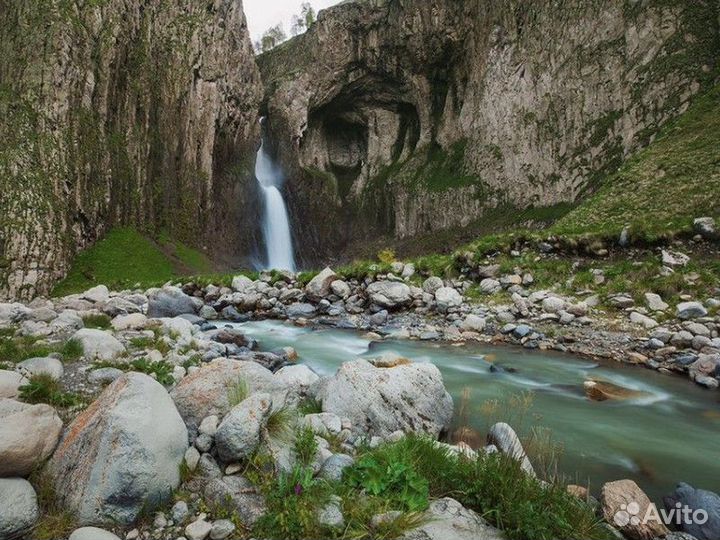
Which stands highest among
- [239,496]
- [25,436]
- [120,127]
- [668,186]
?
[120,127]

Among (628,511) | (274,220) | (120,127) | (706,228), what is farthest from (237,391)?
(274,220)

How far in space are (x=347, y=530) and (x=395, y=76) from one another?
62.5 m

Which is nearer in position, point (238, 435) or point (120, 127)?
point (238, 435)

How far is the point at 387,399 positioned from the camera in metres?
5.77

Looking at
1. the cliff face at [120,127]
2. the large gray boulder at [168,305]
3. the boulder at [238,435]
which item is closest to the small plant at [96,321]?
the large gray boulder at [168,305]

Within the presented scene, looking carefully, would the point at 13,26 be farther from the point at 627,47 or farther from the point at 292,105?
the point at 627,47

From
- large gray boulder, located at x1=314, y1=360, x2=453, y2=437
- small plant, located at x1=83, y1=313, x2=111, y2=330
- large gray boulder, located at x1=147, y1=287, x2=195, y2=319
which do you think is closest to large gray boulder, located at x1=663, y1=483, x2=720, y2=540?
large gray boulder, located at x1=314, y1=360, x2=453, y2=437

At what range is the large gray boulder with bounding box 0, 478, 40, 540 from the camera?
123 inches

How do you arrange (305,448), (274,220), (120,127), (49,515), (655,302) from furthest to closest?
1. (274,220)
2. (120,127)
3. (655,302)
4. (305,448)
5. (49,515)

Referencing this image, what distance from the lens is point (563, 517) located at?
332 centimetres

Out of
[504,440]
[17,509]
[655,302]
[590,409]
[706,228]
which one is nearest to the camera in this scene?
[17,509]

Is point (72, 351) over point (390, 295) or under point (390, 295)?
over

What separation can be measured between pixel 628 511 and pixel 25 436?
5.44m

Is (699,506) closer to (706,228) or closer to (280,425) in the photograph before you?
(280,425)
